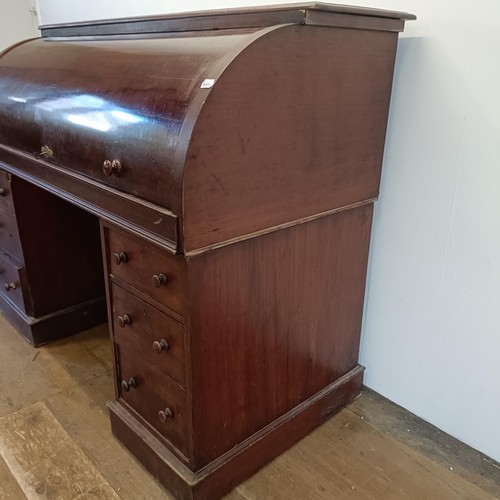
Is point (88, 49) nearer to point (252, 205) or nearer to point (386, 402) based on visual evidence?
point (252, 205)

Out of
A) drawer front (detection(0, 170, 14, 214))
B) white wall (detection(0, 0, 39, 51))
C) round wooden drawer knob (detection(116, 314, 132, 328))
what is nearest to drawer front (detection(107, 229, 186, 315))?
round wooden drawer knob (detection(116, 314, 132, 328))

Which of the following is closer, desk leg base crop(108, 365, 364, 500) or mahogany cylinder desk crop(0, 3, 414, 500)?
mahogany cylinder desk crop(0, 3, 414, 500)

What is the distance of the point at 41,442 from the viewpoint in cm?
150

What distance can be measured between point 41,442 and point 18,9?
278cm

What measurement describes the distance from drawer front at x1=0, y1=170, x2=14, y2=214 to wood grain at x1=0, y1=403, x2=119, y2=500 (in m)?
0.74

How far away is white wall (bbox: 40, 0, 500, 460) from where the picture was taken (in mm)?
1246

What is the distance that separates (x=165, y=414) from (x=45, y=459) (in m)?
0.46

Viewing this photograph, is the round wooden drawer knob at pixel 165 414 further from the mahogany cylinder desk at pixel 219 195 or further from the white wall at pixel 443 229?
the white wall at pixel 443 229

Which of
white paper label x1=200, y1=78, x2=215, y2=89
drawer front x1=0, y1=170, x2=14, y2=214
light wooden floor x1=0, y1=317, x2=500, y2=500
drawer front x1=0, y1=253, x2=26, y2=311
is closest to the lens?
white paper label x1=200, y1=78, x2=215, y2=89

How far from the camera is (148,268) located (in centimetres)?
118

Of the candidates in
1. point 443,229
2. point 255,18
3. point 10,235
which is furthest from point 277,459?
point 10,235

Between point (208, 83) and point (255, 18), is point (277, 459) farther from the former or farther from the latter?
point (255, 18)

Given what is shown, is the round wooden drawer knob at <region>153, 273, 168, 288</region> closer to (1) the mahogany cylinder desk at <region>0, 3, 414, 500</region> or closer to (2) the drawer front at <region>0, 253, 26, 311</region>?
(1) the mahogany cylinder desk at <region>0, 3, 414, 500</region>

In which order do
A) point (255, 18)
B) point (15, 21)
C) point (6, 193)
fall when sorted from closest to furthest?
point (255, 18), point (6, 193), point (15, 21)
